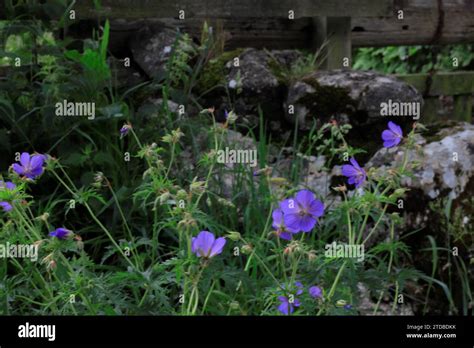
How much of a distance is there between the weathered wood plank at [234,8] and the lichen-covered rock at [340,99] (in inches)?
26.5

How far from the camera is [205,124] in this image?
354 centimetres

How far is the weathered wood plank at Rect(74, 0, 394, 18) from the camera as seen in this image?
4.21m

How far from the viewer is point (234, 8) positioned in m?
4.45

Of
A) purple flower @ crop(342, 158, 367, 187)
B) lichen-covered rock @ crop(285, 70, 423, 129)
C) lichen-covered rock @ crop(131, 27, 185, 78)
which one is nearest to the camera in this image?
purple flower @ crop(342, 158, 367, 187)

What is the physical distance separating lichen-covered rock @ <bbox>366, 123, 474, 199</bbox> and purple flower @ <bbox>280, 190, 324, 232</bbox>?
1394 millimetres

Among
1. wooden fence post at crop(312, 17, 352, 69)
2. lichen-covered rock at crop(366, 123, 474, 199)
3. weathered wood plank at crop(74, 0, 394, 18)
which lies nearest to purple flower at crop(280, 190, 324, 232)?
lichen-covered rock at crop(366, 123, 474, 199)

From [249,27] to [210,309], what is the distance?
3.02 metres

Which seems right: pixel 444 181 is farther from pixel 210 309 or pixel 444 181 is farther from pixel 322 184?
pixel 210 309

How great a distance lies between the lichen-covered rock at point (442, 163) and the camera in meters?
3.25

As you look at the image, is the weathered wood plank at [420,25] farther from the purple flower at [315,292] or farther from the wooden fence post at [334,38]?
the purple flower at [315,292]

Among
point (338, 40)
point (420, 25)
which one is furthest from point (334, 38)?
point (420, 25)

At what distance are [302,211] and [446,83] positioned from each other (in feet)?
13.1

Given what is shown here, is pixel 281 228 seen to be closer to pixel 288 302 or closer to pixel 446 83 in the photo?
pixel 288 302

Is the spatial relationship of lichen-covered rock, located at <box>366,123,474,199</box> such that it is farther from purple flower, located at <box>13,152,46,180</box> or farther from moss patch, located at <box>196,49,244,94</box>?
purple flower, located at <box>13,152,46,180</box>
